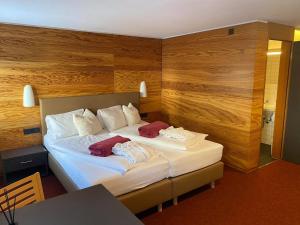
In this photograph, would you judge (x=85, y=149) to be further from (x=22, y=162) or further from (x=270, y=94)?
(x=270, y=94)

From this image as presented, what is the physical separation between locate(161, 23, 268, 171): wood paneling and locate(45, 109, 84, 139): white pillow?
209 cm

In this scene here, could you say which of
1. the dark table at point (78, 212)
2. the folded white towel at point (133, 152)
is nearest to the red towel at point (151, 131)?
the folded white towel at point (133, 152)

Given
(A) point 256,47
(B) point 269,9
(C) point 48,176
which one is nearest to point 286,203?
(A) point 256,47

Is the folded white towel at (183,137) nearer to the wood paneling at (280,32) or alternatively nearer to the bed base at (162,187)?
the bed base at (162,187)

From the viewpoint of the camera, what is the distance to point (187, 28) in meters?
3.59

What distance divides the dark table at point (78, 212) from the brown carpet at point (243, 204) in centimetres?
116

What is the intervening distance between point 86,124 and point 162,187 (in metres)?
1.55

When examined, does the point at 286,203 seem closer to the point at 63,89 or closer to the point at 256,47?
the point at 256,47

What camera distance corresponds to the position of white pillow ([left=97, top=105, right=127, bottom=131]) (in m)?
3.67

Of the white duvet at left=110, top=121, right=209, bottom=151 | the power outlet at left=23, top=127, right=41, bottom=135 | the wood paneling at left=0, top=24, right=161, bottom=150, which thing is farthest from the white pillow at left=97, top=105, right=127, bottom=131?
the power outlet at left=23, top=127, right=41, bottom=135

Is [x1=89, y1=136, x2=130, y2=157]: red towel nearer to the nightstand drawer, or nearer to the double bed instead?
the double bed

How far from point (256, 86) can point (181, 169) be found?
5.31 ft

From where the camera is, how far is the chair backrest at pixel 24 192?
1.46 m

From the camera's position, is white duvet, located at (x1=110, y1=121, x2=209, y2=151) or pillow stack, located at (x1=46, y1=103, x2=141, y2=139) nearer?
white duvet, located at (x1=110, y1=121, x2=209, y2=151)
